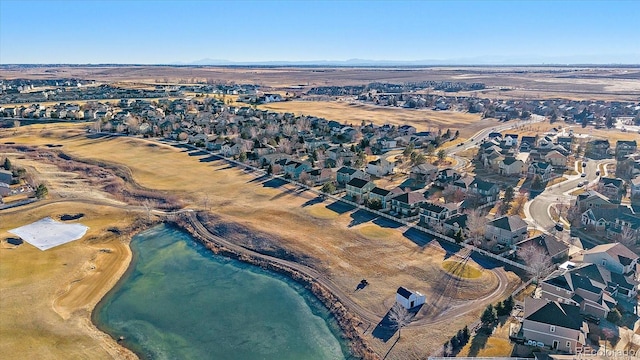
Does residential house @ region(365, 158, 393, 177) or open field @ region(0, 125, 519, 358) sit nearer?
open field @ region(0, 125, 519, 358)

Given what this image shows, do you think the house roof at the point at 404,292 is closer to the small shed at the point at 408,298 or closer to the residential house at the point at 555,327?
the small shed at the point at 408,298

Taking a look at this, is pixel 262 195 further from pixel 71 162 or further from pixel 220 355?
pixel 71 162

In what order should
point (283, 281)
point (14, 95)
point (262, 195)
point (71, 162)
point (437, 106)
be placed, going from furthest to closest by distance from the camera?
point (14, 95)
point (437, 106)
point (71, 162)
point (262, 195)
point (283, 281)

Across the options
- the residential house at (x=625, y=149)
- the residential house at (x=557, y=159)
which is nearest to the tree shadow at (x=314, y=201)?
the residential house at (x=557, y=159)

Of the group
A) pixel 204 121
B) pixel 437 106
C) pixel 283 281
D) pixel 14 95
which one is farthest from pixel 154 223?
pixel 14 95

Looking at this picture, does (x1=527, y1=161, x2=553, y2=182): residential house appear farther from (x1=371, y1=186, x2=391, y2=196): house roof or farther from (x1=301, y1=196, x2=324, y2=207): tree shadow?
(x1=301, y1=196, x2=324, y2=207): tree shadow

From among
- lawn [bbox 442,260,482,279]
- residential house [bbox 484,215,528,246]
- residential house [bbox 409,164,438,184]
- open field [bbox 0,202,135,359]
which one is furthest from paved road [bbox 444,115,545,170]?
open field [bbox 0,202,135,359]
